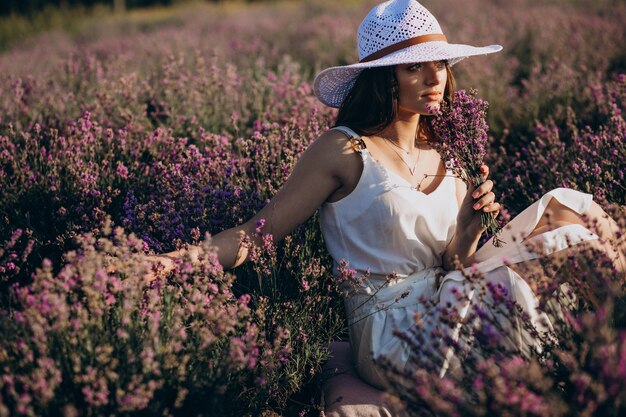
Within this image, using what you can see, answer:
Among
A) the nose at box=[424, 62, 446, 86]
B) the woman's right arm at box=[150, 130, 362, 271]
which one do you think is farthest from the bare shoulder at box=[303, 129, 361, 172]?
the nose at box=[424, 62, 446, 86]

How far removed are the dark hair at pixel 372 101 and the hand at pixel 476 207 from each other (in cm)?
45

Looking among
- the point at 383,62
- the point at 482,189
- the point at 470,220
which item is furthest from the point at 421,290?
the point at 383,62

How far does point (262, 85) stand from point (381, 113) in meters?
2.27

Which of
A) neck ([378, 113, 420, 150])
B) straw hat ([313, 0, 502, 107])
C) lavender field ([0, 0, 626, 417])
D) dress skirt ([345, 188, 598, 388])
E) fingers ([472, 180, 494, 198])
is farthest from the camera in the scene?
neck ([378, 113, 420, 150])

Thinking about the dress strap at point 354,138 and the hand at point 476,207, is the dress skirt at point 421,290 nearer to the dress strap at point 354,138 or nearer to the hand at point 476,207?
the hand at point 476,207

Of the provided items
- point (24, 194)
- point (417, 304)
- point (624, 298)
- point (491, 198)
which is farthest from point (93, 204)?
point (624, 298)

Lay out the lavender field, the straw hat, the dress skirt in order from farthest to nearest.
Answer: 1. the straw hat
2. the dress skirt
3. the lavender field

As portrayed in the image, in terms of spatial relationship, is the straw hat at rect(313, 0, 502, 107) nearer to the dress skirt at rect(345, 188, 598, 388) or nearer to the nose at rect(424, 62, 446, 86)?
the nose at rect(424, 62, 446, 86)

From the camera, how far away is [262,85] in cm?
490

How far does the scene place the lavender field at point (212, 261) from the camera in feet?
6.06

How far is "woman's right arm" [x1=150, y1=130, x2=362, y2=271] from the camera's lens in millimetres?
2639

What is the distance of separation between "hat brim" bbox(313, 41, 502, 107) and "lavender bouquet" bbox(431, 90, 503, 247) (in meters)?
0.17

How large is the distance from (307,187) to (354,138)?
275 millimetres

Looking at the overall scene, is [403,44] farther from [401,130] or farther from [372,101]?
[401,130]
